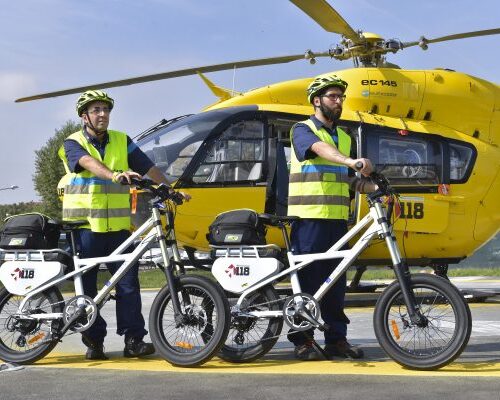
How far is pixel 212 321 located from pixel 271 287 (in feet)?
1.69

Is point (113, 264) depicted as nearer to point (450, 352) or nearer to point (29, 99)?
point (450, 352)

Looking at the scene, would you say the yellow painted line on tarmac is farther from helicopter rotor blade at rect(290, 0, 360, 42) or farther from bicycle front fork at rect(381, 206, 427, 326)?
helicopter rotor blade at rect(290, 0, 360, 42)

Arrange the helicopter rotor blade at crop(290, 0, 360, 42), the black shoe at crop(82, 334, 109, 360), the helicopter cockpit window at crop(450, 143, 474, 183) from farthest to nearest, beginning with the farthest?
1. the helicopter cockpit window at crop(450, 143, 474, 183)
2. the helicopter rotor blade at crop(290, 0, 360, 42)
3. the black shoe at crop(82, 334, 109, 360)

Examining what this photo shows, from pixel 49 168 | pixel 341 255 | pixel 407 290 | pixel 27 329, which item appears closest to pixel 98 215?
pixel 27 329

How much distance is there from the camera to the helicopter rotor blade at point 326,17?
31.4 ft

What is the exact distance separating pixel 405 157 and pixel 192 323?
17.8 feet

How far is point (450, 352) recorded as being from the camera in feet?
17.4

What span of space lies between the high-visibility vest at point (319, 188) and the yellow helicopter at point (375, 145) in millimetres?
3665

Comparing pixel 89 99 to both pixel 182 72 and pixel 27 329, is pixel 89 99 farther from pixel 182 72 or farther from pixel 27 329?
pixel 182 72

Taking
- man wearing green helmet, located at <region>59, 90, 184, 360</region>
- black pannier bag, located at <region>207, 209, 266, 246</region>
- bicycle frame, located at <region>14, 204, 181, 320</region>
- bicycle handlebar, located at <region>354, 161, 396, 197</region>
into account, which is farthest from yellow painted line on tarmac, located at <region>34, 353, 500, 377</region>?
bicycle handlebar, located at <region>354, 161, 396, 197</region>

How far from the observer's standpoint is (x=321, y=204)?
242 inches

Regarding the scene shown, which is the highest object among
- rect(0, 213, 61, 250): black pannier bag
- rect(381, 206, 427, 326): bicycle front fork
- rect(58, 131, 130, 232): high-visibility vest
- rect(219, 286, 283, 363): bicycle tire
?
rect(58, 131, 130, 232): high-visibility vest

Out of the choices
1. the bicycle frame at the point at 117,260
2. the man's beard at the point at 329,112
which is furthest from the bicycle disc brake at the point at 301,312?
the man's beard at the point at 329,112

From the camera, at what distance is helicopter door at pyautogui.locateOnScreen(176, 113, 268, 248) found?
994 centimetres
